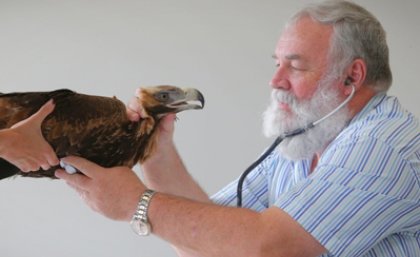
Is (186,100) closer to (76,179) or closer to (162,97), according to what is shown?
(162,97)

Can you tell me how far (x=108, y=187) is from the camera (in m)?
1.25

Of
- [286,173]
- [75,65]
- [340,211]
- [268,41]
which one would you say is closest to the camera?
[340,211]

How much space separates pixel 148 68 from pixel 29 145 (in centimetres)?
171

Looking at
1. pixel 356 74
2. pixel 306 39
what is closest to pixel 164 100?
pixel 306 39

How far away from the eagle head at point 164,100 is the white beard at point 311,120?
0.25m

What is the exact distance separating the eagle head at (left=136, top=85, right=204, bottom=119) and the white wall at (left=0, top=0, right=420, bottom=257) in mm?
1312

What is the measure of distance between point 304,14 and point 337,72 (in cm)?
19

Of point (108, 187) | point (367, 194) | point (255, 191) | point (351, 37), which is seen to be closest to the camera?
point (367, 194)

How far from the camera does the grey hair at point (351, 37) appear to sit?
140cm

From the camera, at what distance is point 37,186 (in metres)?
2.97

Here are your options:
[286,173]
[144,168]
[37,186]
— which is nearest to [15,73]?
[37,186]

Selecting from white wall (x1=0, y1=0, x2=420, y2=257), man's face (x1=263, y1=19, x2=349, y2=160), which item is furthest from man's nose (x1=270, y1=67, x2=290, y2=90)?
white wall (x1=0, y1=0, x2=420, y2=257)

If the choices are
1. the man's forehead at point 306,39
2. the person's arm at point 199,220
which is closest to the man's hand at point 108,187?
the person's arm at point 199,220

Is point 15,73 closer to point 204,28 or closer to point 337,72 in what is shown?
point 204,28
